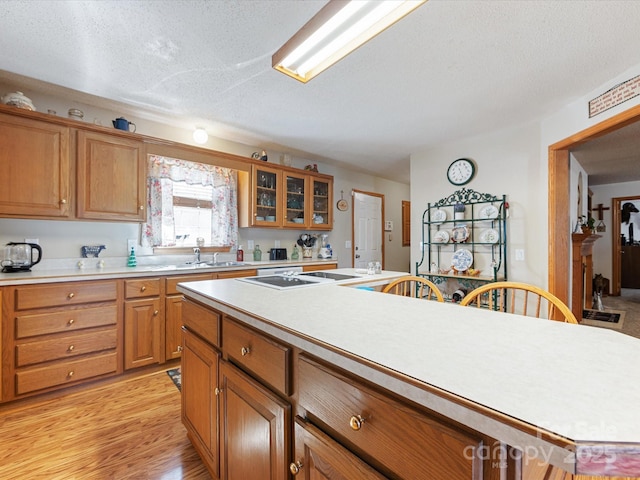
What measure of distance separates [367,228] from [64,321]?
4.28m

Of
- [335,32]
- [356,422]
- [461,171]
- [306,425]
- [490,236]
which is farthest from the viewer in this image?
[461,171]

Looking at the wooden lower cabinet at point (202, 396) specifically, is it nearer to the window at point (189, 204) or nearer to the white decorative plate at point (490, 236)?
the window at point (189, 204)

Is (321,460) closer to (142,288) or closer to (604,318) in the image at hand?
(142,288)

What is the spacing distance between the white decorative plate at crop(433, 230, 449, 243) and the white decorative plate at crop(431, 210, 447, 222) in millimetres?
153

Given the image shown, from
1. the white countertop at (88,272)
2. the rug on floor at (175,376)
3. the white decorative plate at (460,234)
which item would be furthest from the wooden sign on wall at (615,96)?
the rug on floor at (175,376)

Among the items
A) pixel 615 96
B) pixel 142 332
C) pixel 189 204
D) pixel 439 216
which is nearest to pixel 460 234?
pixel 439 216

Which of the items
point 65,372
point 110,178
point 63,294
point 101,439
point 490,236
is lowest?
point 101,439

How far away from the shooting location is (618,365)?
1.95 ft

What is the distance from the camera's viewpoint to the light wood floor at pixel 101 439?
4.87ft

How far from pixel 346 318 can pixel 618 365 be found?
63 cm

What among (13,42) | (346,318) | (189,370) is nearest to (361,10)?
(346,318)

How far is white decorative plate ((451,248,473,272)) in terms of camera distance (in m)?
3.42

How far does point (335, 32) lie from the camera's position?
4.29ft

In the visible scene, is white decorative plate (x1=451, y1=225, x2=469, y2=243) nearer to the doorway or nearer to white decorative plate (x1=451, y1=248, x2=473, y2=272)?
white decorative plate (x1=451, y1=248, x2=473, y2=272)
